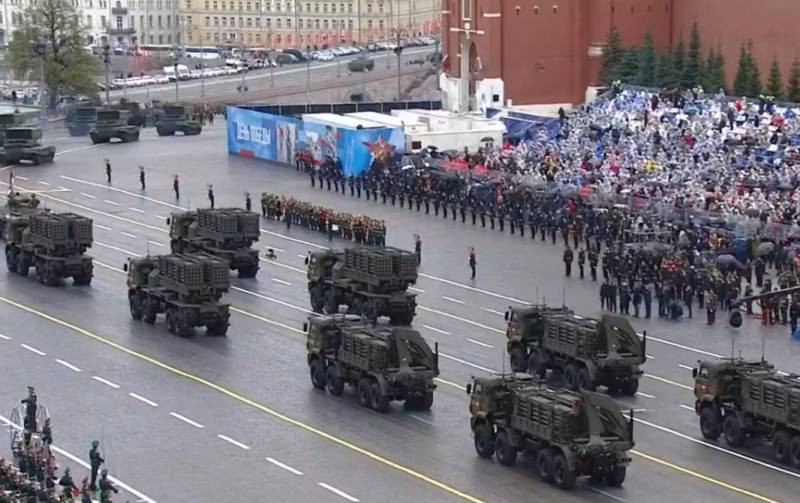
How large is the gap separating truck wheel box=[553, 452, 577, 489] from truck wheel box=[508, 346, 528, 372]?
963 cm

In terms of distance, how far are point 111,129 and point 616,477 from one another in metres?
70.7

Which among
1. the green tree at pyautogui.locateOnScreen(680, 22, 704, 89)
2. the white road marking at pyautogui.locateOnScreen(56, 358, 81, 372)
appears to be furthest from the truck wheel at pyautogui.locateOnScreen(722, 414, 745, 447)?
the green tree at pyautogui.locateOnScreen(680, 22, 704, 89)

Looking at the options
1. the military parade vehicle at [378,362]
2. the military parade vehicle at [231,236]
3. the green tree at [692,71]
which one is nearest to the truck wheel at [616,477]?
the military parade vehicle at [378,362]

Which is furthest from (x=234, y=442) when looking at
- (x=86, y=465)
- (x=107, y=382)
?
(x=107, y=382)

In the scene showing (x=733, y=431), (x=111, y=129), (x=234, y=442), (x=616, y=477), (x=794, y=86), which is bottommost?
(x=234, y=442)

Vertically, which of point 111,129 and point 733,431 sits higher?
point 111,129

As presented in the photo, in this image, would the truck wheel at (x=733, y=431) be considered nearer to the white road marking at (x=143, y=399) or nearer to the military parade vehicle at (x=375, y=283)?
the white road marking at (x=143, y=399)

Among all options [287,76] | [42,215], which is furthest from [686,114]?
[287,76]

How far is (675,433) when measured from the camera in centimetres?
4262

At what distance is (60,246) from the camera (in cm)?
6144

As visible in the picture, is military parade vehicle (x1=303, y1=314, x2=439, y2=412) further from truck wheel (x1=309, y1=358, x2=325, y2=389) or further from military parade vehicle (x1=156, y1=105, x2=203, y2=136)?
military parade vehicle (x1=156, y1=105, x2=203, y2=136)

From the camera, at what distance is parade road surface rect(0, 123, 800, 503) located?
38.9 meters

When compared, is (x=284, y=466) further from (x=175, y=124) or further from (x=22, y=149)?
(x=175, y=124)

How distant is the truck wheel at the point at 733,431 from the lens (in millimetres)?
41188
